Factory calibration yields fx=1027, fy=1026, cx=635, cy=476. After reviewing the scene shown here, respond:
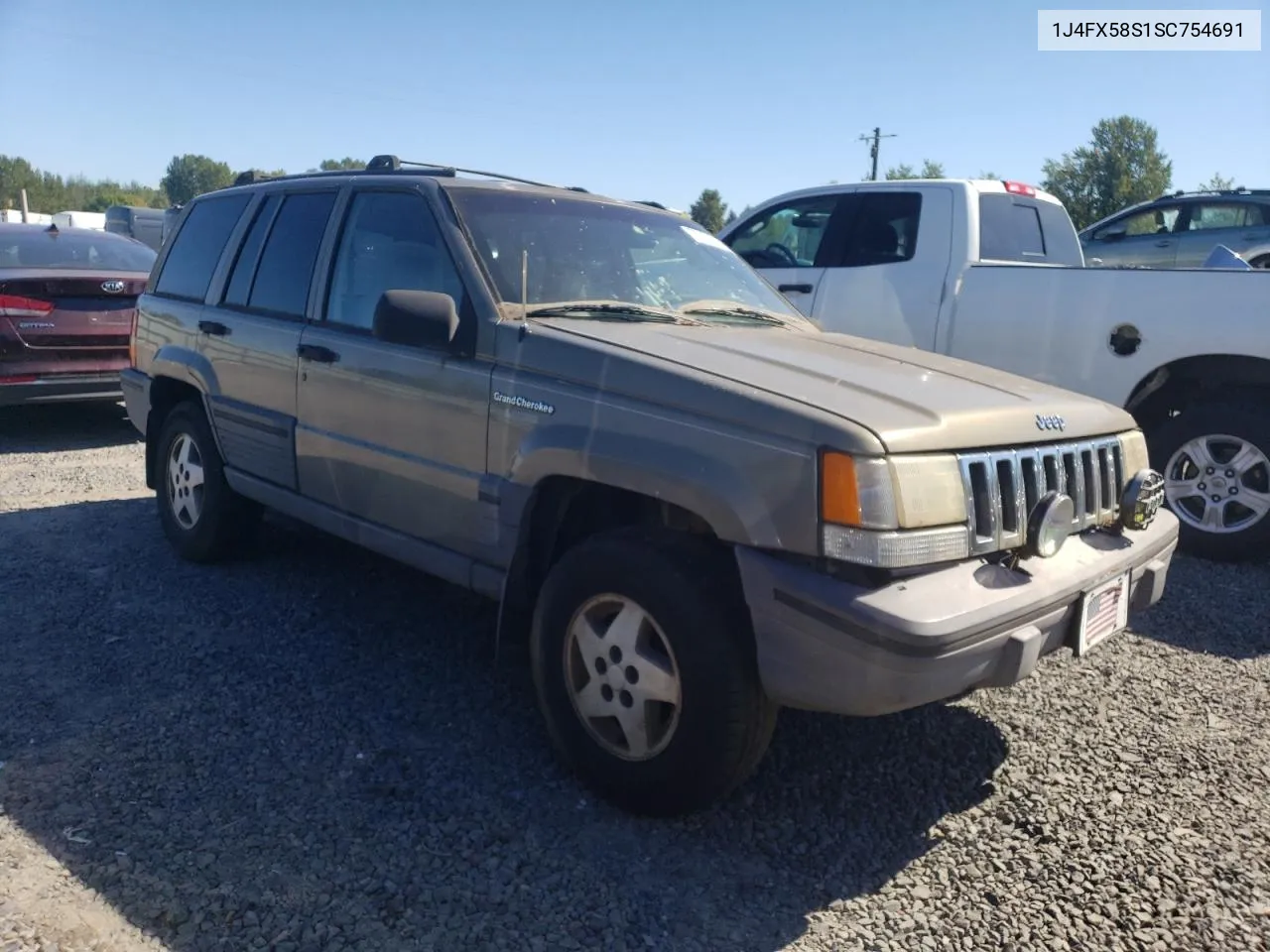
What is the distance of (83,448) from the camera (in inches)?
320

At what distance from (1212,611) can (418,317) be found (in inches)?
154

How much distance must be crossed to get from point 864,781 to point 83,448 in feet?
23.5

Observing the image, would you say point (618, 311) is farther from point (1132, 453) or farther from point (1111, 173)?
point (1111, 173)

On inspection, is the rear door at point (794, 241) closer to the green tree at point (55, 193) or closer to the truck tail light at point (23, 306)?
the truck tail light at point (23, 306)

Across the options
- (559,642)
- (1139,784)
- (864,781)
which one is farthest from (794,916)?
(1139,784)

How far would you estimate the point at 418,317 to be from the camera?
3322 mm

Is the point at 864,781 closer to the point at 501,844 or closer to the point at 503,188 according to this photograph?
the point at 501,844

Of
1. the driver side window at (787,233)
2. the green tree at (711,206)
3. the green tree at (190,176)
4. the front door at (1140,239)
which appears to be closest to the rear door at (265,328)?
the driver side window at (787,233)

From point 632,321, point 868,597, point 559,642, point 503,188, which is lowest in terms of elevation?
point 559,642

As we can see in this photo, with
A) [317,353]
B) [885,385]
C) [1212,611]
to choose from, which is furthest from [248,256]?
[1212,611]

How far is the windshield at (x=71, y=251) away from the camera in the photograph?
8.50 m

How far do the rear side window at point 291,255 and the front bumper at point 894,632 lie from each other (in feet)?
8.60

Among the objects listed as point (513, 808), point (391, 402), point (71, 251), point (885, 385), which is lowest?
point (513, 808)

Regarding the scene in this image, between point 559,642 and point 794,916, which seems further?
point 559,642
